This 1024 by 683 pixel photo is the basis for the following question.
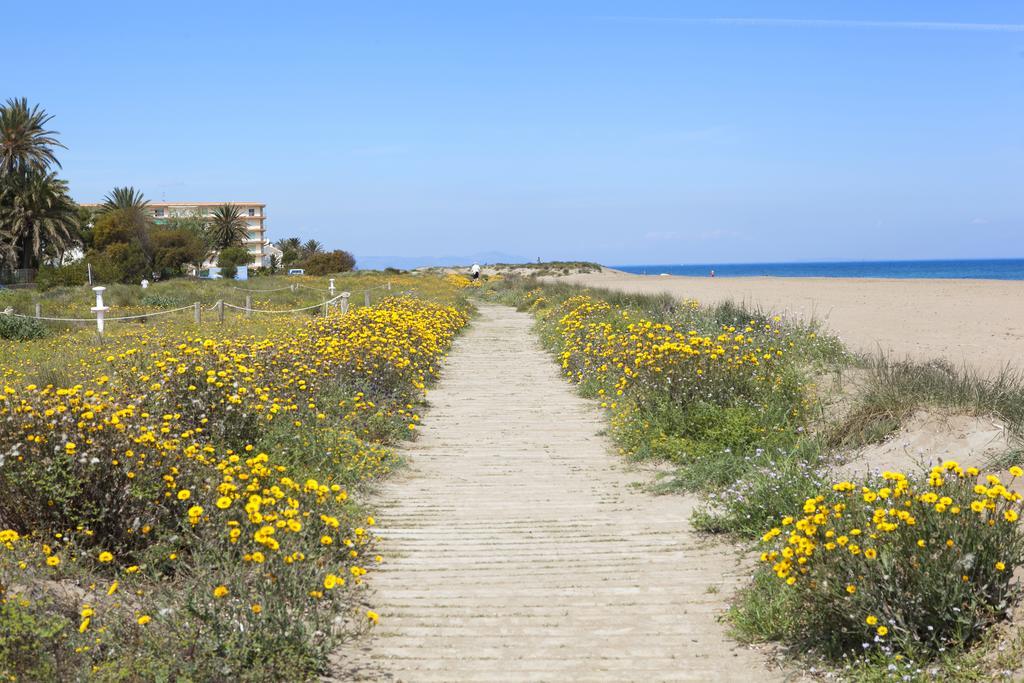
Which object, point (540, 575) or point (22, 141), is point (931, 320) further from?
point (22, 141)

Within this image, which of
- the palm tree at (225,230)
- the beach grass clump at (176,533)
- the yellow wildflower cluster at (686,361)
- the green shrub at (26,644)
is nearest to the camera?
the green shrub at (26,644)

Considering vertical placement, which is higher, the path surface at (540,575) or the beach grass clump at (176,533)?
the beach grass clump at (176,533)

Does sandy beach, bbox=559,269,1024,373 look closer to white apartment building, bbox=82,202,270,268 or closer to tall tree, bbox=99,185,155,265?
tall tree, bbox=99,185,155,265

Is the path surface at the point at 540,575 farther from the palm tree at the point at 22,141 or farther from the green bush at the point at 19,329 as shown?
the palm tree at the point at 22,141

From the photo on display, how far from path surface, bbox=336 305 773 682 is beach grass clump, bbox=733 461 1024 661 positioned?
0.46 m

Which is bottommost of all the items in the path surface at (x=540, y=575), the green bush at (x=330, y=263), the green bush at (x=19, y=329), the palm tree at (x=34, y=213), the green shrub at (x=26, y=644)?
the path surface at (x=540, y=575)

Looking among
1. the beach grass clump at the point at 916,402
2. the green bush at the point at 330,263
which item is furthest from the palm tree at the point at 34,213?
the beach grass clump at the point at 916,402

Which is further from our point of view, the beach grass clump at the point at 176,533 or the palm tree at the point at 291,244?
the palm tree at the point at 291,244

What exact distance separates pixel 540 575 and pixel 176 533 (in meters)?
2.13

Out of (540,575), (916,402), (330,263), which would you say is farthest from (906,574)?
(330,263)

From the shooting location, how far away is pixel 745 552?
5.91m

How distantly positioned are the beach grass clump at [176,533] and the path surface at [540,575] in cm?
33

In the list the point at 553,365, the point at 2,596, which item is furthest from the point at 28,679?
the point at 553,365

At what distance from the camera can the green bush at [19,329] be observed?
18.9 m
